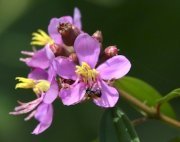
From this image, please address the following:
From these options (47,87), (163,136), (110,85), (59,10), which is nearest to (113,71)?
(110,85)

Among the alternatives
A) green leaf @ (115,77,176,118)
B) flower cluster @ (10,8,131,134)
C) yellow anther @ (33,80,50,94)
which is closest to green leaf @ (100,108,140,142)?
flower cluster @ (10,8,131,134)

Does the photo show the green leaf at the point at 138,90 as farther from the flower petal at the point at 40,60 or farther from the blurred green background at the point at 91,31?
the blurred green background at the point at 91,31

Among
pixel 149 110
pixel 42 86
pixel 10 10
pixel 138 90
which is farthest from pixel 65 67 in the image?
pixel 10 10

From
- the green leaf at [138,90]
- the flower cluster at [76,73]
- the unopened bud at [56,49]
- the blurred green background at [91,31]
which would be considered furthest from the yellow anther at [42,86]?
the blurred green background at [91,31]

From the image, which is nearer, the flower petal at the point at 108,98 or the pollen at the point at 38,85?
the flower petal at the point at 108,98

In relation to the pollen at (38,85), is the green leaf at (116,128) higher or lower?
lower

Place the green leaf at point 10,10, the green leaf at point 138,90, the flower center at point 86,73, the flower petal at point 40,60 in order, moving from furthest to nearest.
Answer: the green leaf at point 10,10 < the green leaf at point 138,90 < the flower petal at point 40,60 < the flower center at point 86,73

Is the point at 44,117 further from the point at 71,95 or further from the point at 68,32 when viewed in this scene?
the point at 68,32

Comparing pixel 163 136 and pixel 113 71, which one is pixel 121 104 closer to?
pixel 163 136
